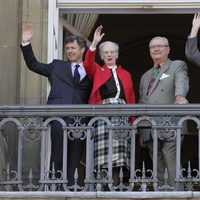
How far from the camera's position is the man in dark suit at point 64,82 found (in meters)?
10.4

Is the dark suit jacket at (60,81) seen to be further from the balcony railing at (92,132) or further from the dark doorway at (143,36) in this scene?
the dark doorway at (143,36)

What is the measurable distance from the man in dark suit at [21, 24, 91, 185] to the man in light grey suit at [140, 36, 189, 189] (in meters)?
0.60

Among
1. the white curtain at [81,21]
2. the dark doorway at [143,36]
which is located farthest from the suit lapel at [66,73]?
the dark doorway at [143,36]

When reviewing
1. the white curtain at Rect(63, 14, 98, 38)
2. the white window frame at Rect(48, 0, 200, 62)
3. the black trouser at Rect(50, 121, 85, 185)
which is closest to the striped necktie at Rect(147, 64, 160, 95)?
the black trouser at Rect(50, 121, 85, 185)

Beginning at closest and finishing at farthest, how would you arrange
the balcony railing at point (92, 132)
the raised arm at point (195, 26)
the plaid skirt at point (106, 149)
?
1. the balcony railing at point (92, 132)
2. the plaid skirt at point (106, 149)
3. the raised arm at point (195, 26)

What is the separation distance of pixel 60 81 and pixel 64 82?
4 cm

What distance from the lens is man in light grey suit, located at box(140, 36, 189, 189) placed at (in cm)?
1036

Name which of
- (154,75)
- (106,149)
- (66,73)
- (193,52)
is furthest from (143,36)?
(106,149)

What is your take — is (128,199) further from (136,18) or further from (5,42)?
(136,18)

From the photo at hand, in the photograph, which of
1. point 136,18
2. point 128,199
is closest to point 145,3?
point 128,199

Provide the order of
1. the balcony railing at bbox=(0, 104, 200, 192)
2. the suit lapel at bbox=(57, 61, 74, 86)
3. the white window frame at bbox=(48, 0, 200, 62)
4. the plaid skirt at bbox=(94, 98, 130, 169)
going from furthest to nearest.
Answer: the white window frame at bbox=(48, 0, 200, 62) → the suit lapel at bbox=(57, 61, 74, 86) → the plaid skirt at bbox=(94, 98, 130, 169) → the balcony railing at bbox=(0, 104, 200, 192)

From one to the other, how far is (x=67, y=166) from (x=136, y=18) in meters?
7.44

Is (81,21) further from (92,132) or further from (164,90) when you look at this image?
(92,132)

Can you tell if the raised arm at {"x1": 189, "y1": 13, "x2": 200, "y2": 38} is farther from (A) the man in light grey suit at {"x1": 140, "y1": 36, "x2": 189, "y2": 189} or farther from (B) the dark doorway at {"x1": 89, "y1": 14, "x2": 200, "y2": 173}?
(B) the dark doorway at {"x1": 89, "y1": 14, "x2": 200, "y2": 173}
